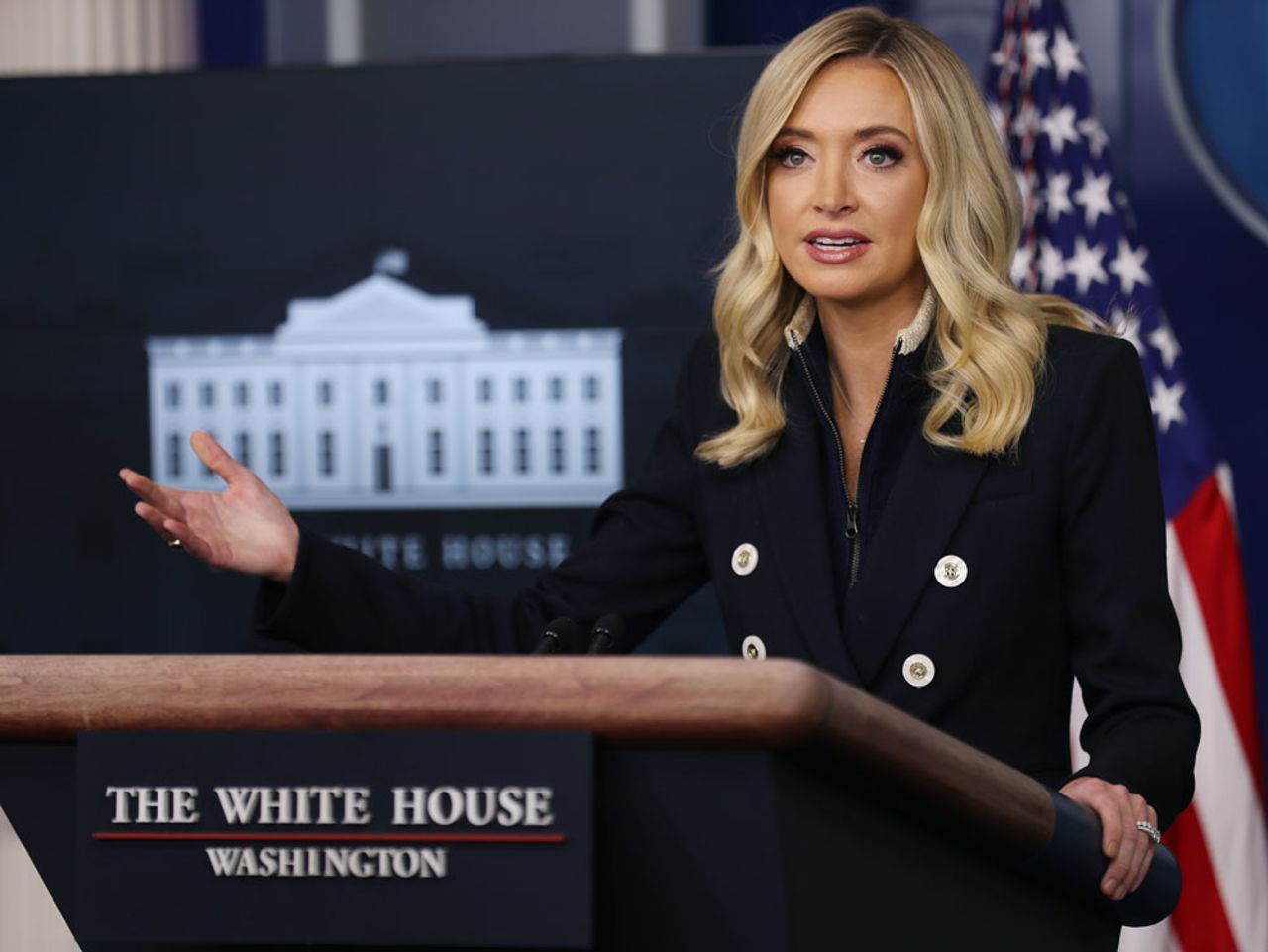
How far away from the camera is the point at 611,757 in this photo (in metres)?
1.00

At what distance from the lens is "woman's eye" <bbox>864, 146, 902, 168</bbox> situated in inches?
68.2

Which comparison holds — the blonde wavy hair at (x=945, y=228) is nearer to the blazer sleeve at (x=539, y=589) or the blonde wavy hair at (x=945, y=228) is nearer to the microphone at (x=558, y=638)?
the blazer sleeve at (x=539, y=589)

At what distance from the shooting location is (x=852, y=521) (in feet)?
5.45

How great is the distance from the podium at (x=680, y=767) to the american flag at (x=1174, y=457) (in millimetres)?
1981

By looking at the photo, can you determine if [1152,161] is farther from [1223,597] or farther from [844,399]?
[844,399]

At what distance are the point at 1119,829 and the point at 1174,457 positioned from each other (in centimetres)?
198

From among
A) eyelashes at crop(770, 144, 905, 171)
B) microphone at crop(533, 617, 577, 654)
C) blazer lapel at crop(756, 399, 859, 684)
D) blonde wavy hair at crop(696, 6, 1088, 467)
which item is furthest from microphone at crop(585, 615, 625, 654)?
eyelashes at crop(770, 144, 905, 171)

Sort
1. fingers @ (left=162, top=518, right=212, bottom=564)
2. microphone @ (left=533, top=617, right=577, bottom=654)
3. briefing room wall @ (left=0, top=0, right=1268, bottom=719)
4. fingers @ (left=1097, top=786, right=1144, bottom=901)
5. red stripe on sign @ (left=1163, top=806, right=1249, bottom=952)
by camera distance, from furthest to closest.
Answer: briefing room wall @ (left=0, top=0, right=1268, bottom=719), red stripe on sign @ (left=1163, top=806, right=1249, bottom=952), fingers @ (left=162, top=518, right=212, bottom=564), microphone @ (left=533, top=617, right=577, bottom=654), fingers @ (left=1097, top=786, right=1144, bottom=901)

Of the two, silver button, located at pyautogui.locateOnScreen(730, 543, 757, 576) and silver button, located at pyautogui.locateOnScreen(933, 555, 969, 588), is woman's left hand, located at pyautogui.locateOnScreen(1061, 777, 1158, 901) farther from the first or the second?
silver button, located at pyautogui.locateOnScreen(730, 543, 757, 576)

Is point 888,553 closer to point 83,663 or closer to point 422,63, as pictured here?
point 83,663

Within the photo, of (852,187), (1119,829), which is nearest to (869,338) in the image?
(852,187)

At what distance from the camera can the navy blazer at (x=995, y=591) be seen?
1546 millimetres

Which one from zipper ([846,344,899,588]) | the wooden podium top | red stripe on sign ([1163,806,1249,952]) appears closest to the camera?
the wooden podium top

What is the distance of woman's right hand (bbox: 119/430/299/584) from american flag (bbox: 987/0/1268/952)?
1.75m
